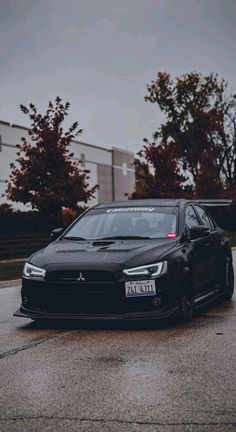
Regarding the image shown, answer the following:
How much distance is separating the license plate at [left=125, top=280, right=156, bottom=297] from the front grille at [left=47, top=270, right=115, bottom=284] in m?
0.20

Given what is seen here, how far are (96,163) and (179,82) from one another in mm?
33134

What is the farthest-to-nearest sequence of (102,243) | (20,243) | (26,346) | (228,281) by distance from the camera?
1. (20,243)
2. (228,281)
3. (102,243)
4. (26,346)

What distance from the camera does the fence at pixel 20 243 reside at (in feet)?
89.4

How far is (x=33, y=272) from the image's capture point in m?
9.44

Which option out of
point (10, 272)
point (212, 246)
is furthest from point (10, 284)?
point (212, 246)

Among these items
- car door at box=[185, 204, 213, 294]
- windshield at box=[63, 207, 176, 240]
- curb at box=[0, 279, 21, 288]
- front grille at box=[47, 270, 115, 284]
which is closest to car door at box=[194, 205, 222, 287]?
car door at box=[185, 204, 213, 294]

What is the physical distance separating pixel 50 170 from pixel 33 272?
2551 cm

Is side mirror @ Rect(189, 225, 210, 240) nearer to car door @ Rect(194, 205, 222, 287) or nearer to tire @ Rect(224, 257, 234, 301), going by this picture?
car door @ Rect(194, 205, 222, 287)

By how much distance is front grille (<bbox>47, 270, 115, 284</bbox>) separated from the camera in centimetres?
906

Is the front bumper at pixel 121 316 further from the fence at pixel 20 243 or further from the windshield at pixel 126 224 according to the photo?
the fence at pixel 20 243

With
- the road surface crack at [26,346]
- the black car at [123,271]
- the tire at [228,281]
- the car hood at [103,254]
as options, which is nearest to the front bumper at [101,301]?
the black car at [123,271]

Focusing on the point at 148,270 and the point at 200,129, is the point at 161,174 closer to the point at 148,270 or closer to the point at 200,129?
the point at 200,129

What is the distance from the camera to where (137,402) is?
228 inches

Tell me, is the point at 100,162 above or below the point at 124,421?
above
